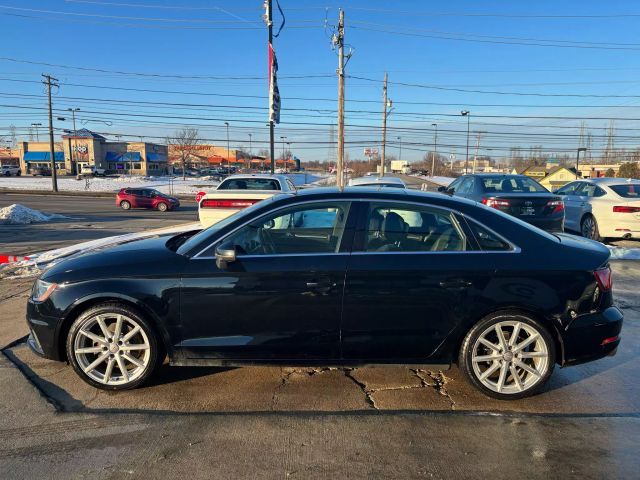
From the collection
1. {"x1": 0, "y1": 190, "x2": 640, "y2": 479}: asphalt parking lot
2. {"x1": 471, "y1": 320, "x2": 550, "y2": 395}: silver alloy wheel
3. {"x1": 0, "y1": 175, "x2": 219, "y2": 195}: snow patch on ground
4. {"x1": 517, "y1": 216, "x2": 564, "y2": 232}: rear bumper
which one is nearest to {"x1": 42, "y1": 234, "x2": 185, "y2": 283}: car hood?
{"x1": 0, "y1": 190, "x2": 640, "y2": 479}: asphalt parking lot

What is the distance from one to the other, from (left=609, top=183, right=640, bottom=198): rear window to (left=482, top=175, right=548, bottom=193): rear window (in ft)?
7.22

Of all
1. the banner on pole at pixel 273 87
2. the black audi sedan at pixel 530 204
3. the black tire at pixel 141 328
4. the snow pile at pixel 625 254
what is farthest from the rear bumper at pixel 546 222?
the banner on pole at pixel 273 87

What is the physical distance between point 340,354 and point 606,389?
2.17 meters

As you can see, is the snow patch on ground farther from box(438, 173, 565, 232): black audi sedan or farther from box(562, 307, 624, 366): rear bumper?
box(562, 307, 624, 366): rear bumper

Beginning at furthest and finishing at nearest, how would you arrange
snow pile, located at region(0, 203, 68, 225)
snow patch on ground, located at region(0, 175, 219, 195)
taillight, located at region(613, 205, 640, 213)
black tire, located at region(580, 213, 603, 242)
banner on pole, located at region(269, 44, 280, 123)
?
snow patch on ground, located at region(0, 175, 219, 195) → banner on pole, located at region(269, 44, 280, 123) → snow pile, located at region(0, 203, 68, 225) → black tire, located at region(580, 213, 603, 242) → taillight, located at region(613, 205, 640, 213)

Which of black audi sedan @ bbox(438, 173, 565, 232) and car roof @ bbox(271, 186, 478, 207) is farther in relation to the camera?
black audi sedan @ bbox(438, 173, 565, 232)

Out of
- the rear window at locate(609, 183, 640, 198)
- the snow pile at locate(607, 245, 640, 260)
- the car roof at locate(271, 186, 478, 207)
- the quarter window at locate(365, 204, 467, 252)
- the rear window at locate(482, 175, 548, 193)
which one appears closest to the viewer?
the quarter window at locate(365, 204, 467, 252)

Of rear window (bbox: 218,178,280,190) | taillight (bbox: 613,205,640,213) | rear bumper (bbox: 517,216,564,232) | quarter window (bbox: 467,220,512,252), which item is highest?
rear window (bbox: 218,178,280,190)

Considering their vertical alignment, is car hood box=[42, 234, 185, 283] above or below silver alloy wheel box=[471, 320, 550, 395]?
above

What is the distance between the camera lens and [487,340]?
10.9 feet

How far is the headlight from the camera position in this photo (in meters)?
3.36

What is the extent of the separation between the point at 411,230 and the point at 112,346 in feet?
8.15

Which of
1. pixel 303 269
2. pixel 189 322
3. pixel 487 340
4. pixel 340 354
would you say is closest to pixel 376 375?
pixel 340 354

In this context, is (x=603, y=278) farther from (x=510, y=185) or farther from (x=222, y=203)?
(x=222, y=203)
